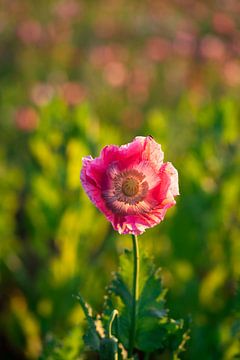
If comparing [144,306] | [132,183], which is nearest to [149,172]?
[132,183]

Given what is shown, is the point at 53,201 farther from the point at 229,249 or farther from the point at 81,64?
the point at 81,64

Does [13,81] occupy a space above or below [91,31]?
below

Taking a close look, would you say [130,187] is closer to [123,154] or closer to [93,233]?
[123,154]

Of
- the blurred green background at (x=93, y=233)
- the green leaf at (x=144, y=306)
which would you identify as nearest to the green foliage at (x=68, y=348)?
the blurred green background at (x=93, y=233)

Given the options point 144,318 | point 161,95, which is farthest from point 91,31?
point 144,318

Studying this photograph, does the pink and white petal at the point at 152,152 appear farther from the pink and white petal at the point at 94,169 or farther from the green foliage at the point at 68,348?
the green foliage at the point at 68,348

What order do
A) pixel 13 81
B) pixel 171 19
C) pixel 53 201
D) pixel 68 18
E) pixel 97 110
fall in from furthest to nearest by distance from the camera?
pixel 171 19, pixel 68 18, pixel 13 81, pixel 97 110, pixel 53 201

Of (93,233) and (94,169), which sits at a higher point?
(93,233)
